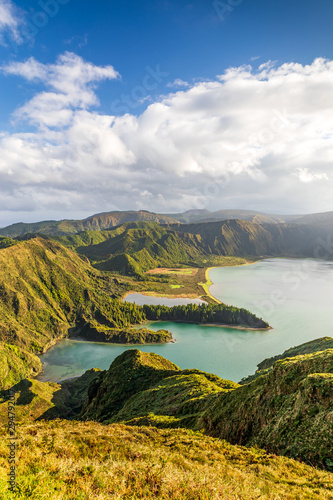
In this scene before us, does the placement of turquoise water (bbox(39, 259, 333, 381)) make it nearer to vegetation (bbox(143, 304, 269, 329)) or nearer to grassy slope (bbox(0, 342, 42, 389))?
vegetation (bbox(143, 304, 269, 329))

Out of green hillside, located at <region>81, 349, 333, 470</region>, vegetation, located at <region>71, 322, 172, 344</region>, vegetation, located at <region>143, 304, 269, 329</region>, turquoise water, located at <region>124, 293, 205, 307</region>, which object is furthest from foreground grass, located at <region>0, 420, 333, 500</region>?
turquoise water, located at <region>124, 293, 205, 307</region>

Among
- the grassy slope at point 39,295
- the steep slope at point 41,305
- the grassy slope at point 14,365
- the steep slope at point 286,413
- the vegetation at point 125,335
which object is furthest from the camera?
the grassy slope at point 39,295

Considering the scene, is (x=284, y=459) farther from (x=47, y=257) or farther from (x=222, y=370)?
(x=47, y=257)

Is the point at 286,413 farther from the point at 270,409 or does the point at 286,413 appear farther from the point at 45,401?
the point at 45,401

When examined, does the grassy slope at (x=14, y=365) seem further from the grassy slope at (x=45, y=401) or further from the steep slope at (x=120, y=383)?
the steep slope at (x=120, y=383)

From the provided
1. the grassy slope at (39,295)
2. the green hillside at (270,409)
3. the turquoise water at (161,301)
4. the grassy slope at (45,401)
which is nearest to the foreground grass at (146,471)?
the green hillside at (270,409)

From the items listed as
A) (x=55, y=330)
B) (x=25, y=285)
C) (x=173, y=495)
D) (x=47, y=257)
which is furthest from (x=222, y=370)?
(x=47, y=257)

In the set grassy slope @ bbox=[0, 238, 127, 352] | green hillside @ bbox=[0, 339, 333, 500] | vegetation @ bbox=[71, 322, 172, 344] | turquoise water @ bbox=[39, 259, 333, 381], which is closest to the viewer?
green hillside @ bbox=[0, 339, 333, 500]
